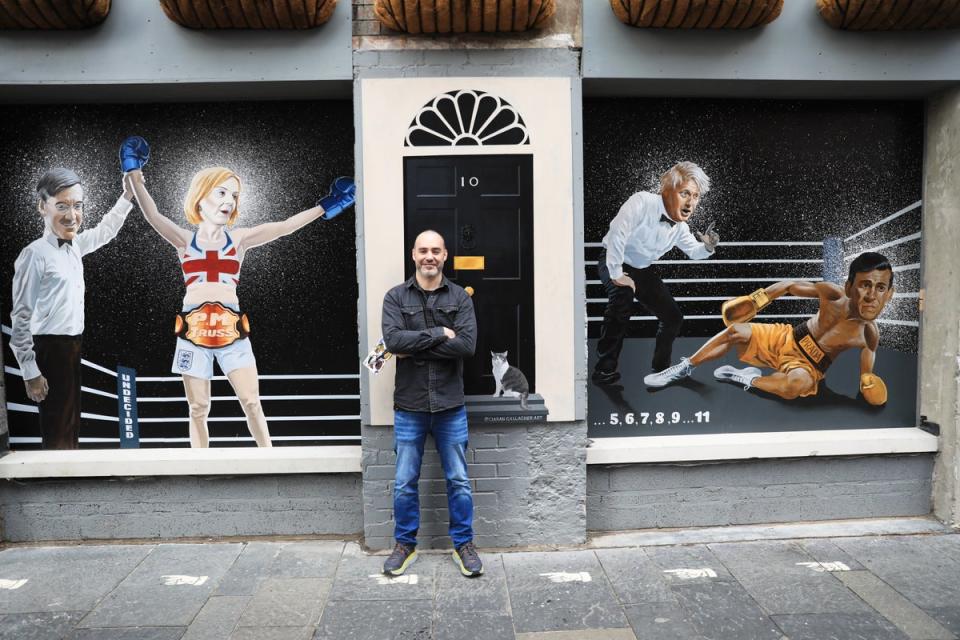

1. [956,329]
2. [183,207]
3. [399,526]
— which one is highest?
[183,207]

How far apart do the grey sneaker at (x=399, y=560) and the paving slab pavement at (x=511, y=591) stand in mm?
87

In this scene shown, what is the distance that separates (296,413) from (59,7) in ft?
9.67

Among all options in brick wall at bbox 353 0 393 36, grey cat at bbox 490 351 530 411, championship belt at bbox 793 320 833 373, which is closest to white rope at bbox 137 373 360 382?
grey cat at bbox 490 351 530 411

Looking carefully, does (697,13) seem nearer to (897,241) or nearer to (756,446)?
(897,241)

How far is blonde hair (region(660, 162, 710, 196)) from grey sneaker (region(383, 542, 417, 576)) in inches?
120

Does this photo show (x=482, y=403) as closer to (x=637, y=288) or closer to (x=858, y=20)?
(x=637, y=288)

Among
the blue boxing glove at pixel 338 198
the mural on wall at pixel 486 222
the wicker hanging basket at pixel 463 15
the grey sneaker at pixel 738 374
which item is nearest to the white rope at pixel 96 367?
the blue boxing glove at pixel 338 198

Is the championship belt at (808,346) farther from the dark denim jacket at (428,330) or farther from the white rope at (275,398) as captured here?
the white rope at (275,398)

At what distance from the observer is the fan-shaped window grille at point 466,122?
431 centimetres

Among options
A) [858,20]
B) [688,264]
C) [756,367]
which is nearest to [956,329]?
[756,367]

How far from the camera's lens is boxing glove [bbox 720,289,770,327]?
4910mm

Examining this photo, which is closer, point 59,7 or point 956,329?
point 59,7

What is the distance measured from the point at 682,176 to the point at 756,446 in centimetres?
201

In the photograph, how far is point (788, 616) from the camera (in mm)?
3607
